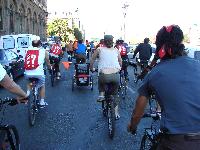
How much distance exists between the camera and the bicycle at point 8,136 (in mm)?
4574

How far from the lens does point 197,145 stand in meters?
3.03

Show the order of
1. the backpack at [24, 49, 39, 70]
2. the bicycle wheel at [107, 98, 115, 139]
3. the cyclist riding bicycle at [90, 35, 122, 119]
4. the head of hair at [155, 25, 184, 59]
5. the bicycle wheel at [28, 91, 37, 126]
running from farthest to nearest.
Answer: the backpack at [24, 49, 39, 70]
the bicycle wheel at [28, 91, 37, 126]
the cyclist riding bicycle at [90, 35, 122, 119]
the bicycle wheel at [107, 98, 115, 139]
the head of hair at [155, 25, 184, 59]

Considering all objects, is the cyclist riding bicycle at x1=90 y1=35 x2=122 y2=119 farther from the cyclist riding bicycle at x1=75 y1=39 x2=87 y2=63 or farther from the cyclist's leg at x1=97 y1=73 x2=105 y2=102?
the cyclist riding bicycle at x1=75 y1=39 x2=87 y2=63

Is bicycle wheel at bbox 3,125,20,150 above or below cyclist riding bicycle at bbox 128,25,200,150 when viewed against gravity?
below

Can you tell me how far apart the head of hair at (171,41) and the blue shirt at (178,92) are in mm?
56

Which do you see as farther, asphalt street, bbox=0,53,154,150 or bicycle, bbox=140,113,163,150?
asphalt street, bbox=0,53,154,150

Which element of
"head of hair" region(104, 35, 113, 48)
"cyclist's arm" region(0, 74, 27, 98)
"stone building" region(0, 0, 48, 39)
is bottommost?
"cyclist's arm" region(0, 74, 27, 98)

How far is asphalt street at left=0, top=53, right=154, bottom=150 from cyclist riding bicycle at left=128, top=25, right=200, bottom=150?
2.33m

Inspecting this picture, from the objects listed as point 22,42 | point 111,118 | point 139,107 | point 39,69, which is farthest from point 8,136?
point 22,42

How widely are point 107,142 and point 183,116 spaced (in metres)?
4.29

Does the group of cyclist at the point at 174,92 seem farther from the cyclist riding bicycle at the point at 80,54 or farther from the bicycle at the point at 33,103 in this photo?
the cyclist riding bicycle at the point at 80,54

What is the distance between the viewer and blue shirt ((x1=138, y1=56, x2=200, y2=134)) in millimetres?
3059

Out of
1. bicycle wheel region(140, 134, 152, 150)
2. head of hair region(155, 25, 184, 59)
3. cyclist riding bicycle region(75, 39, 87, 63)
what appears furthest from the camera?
cyclist riding bicycle region(75, 39, 87, 63)

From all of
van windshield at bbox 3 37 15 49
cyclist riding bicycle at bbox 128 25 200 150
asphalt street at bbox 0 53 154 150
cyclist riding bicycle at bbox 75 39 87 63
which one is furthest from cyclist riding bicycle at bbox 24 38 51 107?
van windshield at bbox 3 37 15 49
